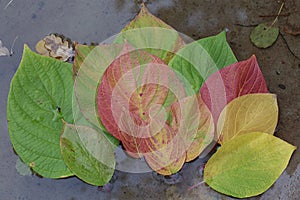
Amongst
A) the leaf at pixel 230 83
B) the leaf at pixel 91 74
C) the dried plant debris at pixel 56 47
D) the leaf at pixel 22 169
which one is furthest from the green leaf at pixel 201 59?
the leaf at pixel 22 169

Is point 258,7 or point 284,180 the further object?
point 258,7

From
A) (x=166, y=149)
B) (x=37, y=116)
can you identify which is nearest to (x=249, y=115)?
(x=166, y=149)

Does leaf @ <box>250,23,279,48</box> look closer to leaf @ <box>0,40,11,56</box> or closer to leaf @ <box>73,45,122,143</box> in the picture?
leaf @ <box>73,45,122,143</box>

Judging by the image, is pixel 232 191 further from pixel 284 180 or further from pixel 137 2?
pixel 137 2

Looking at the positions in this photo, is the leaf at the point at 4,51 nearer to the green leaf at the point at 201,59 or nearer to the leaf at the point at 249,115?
the green leaf at the point at 201,59

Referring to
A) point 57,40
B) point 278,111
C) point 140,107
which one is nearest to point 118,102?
point 140,107

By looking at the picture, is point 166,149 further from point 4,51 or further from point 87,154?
point 4,51
